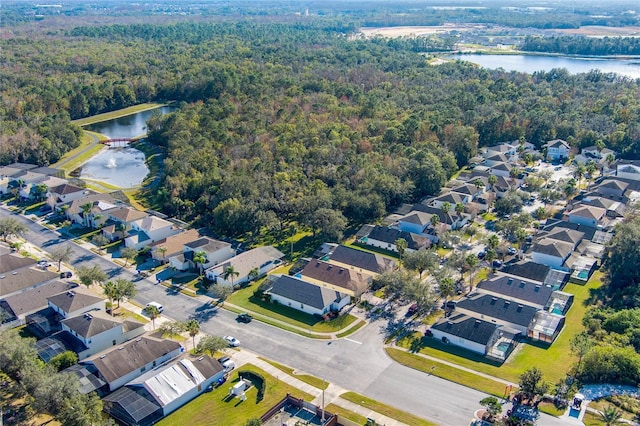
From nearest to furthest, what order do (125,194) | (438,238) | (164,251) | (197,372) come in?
(197,372)
(164,251)
(438,238)
(125,194)

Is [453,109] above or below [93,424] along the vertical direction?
above

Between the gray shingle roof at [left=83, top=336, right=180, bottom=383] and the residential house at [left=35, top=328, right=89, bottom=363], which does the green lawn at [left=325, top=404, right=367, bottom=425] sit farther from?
the residential house at [left=35, top=328, right=89, bottom=363]

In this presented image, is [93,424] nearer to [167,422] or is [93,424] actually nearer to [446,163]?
[167,422]

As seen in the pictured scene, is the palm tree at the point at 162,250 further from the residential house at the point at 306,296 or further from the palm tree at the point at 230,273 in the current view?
the residential house at the point at 306,296

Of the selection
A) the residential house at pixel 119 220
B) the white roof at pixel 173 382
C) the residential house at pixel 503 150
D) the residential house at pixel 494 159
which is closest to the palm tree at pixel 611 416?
the white roof at pixel 173 382

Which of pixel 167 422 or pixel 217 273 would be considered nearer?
pixel 167 422

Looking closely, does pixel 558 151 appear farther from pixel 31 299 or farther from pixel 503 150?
pixel 31 299

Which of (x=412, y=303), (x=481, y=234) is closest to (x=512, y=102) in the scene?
(x=481, y=234)
